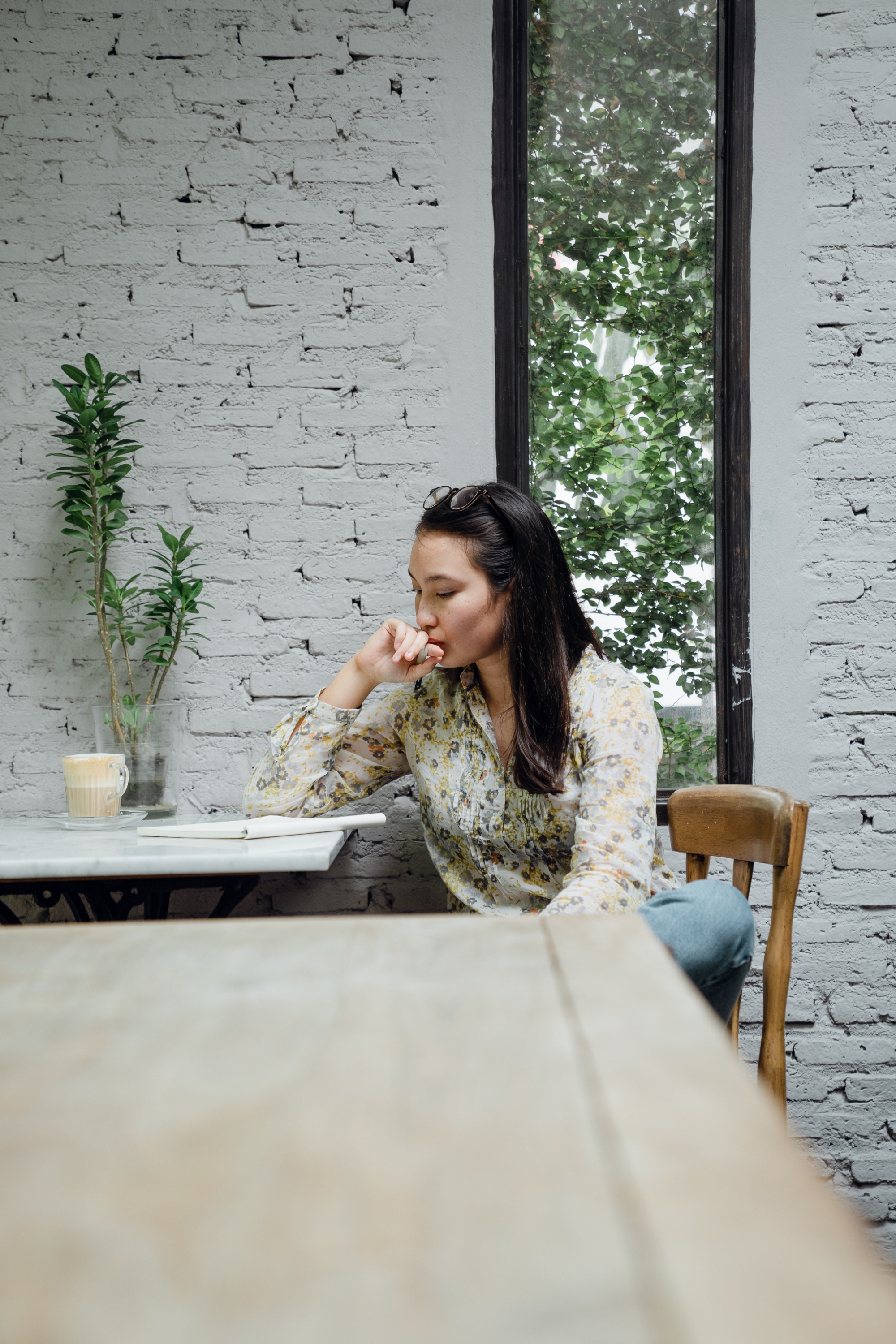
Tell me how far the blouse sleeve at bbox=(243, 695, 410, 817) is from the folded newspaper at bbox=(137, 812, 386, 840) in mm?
81

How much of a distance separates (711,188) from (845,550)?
2.96 ft

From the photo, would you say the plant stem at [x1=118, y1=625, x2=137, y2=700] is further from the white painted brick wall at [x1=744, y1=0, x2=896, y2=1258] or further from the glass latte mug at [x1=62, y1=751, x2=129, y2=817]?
the white painted brick wall at [x1=744, y1=0, x2=896, y2=1258]

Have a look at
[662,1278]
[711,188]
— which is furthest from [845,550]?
[662,1278]

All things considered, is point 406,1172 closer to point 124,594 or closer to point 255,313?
point 124,594

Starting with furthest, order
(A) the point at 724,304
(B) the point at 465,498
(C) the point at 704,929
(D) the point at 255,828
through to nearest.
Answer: (A) the point at 724,304 → (B) the point at 465,498 → (D) the point at 255,828 → (C) the point at 704,929

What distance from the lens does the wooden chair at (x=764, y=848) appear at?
4.51ft

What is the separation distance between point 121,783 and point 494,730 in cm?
72

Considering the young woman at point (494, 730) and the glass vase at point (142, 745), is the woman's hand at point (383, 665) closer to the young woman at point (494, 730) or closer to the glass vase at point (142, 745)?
the young woman at point (494, 730)

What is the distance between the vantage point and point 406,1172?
1.19ft

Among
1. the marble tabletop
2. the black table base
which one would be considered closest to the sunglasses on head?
the marble tabletop

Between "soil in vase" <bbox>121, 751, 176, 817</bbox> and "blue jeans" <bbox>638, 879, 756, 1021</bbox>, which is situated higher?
"soil in vase" <bbox>121, 751, 176, 817</bbox>

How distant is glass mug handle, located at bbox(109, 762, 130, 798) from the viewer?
1.72m

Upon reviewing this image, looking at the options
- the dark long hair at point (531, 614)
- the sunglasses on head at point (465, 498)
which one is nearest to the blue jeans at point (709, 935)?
the dark long hair at point (531, 614)

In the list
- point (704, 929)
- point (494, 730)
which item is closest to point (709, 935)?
point (704, 929)
